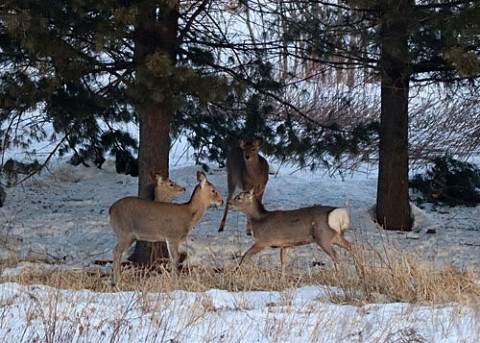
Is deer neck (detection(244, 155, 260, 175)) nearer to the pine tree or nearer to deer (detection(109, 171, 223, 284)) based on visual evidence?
the pine tree

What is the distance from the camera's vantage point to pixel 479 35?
30.7 feet

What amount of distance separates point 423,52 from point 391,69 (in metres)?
0.86

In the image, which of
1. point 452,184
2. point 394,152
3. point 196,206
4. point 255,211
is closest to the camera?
point 196,206

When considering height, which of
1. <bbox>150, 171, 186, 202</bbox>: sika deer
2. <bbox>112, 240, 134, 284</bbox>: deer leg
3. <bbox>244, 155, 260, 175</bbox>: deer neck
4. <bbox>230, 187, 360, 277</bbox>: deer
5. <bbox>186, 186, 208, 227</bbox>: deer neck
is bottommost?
<bbox>112, 240, 134, 284</bbox>: deer leg

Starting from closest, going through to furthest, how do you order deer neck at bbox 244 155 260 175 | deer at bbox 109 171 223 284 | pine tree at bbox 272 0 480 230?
pine tree at bbox 272 0 480 230
deer at bbox 109 171 223 284
deer neck at bbox 244 155 260 175

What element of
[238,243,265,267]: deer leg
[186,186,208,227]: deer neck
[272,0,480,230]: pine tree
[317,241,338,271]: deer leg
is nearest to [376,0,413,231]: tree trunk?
[272,0,480,230]: pine tree

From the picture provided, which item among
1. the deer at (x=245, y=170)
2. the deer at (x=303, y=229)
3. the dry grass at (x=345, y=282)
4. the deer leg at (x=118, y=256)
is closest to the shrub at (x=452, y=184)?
the deer at (x=245, y=170)

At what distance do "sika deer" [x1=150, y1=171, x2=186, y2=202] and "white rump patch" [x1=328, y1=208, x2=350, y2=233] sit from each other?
1.84 meters

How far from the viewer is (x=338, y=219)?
9.93 meters

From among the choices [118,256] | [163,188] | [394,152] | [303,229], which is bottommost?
[118,256]

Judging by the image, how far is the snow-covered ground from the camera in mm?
5797

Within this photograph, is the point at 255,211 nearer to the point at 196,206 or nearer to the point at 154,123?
the point at 196,206

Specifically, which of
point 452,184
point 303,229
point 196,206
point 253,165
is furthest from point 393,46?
point 452,184

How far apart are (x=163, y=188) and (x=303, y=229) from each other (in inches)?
68.5
